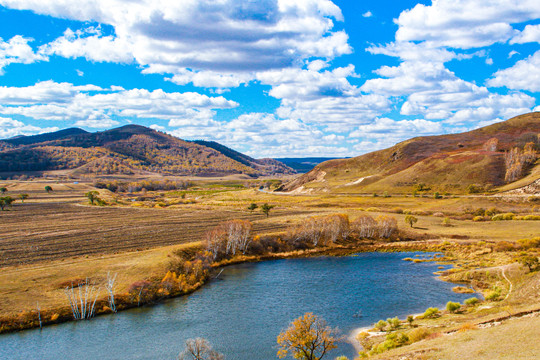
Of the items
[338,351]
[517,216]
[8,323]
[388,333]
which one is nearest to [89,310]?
[8,323]

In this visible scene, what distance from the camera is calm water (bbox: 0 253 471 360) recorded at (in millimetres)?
A: 38969

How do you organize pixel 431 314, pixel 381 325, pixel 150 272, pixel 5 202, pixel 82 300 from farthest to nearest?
pixel 5 202 < pixel 150 272 < pixel 82 300 < pixel 431 314 < pixel 381 325

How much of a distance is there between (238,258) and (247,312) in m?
29.0

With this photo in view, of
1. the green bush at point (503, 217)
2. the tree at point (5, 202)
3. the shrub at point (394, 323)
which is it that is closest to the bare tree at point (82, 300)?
the shrub at point (394, 323)

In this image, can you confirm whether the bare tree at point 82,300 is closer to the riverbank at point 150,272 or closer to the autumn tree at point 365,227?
the riverbank at point 150,272

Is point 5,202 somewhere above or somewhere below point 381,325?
above

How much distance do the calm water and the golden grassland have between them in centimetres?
662

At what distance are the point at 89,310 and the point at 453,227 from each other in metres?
93.4

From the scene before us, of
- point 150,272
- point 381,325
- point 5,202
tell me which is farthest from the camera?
point 5,202

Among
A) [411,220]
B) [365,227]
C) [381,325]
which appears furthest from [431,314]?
[411,220]

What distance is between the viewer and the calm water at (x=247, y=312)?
1534 inches

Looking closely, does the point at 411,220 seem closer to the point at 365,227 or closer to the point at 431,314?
the point at 365,227

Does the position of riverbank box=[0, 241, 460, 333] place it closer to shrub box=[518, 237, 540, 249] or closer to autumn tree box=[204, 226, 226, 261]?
autumn tree box=[204, 226, 226, 261]

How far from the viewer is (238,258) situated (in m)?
77.8
